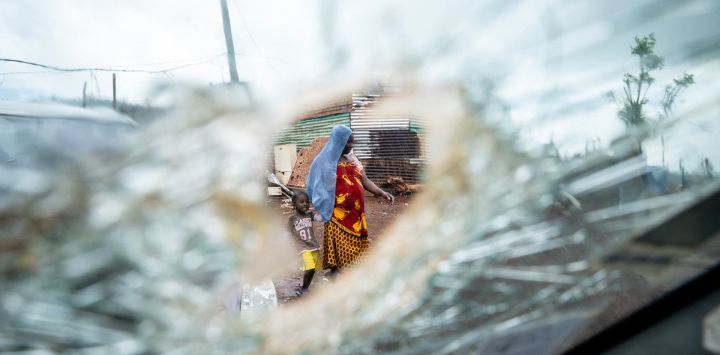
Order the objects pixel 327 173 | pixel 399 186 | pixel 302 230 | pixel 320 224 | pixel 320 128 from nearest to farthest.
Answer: pixel 327 173 → pixel 302 230 → pixel 320 224 → pixel 320 128 → pixel 399 186

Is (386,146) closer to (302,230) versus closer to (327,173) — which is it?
(302,230)

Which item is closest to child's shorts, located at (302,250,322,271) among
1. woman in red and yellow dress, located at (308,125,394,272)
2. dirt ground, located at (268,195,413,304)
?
woman in red and yellow dress, located at (308,125,394,272)

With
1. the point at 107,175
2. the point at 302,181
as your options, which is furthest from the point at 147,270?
the point at 302,181

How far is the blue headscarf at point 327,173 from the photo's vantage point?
313cm

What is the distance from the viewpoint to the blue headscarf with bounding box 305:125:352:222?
3129 mm

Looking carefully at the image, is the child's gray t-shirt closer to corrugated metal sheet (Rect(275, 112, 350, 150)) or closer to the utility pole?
the utility pole

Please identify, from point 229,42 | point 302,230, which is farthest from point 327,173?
point 229,42

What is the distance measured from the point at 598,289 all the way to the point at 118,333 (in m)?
1.21

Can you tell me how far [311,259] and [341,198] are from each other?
690mm

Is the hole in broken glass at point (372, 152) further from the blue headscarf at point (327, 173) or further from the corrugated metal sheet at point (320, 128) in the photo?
the blue headscarf at point (327, 173)

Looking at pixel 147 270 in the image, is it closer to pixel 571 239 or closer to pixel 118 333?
pixel 118 333

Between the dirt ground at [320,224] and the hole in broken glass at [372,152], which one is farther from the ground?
the hole in broken glass at [372,152]

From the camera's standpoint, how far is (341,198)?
3.33 metres

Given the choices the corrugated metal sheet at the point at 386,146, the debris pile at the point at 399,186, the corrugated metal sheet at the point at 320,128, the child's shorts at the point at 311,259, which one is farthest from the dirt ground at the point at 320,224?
the corrugated metal sheet at the point at 320,128
